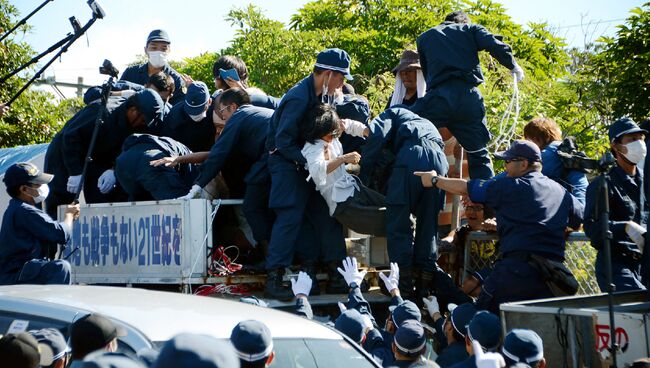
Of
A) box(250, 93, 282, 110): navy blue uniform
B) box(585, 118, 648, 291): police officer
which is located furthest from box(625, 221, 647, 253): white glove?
box(250, 93, 282, 110): navy blue uniform

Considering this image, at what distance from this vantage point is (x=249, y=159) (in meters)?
9.50

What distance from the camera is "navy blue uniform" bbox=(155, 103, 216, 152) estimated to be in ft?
33.2

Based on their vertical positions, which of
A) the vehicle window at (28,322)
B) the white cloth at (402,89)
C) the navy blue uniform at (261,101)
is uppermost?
the white cloth at (402,89)

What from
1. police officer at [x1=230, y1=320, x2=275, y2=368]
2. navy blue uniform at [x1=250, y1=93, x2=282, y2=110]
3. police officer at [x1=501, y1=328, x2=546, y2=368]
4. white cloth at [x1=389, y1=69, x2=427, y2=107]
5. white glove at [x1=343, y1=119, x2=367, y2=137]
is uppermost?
white cloth at [x1=389, y1=69, x2=427, y2=107]

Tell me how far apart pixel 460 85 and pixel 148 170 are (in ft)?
10.0

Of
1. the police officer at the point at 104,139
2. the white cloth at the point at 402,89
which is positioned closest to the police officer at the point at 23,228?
the police officer at the point at 104,139

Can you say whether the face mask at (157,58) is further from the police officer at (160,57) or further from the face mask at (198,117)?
the face mask at (198,117)

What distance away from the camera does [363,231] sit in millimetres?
8773

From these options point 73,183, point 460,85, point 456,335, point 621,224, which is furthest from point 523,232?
point 73,183

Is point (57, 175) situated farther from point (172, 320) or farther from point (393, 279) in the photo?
point (172, 320)

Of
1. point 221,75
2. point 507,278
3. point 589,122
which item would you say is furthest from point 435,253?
Answer: point 589,122

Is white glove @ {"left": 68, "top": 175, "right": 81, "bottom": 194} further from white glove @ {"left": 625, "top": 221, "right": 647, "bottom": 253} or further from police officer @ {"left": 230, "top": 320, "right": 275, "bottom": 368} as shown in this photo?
police officer @ {"left": 230, "top": 320, "right": 275, "bottom": 368}

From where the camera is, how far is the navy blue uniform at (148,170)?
30.8 feet

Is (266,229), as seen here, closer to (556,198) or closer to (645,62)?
(556,198)
